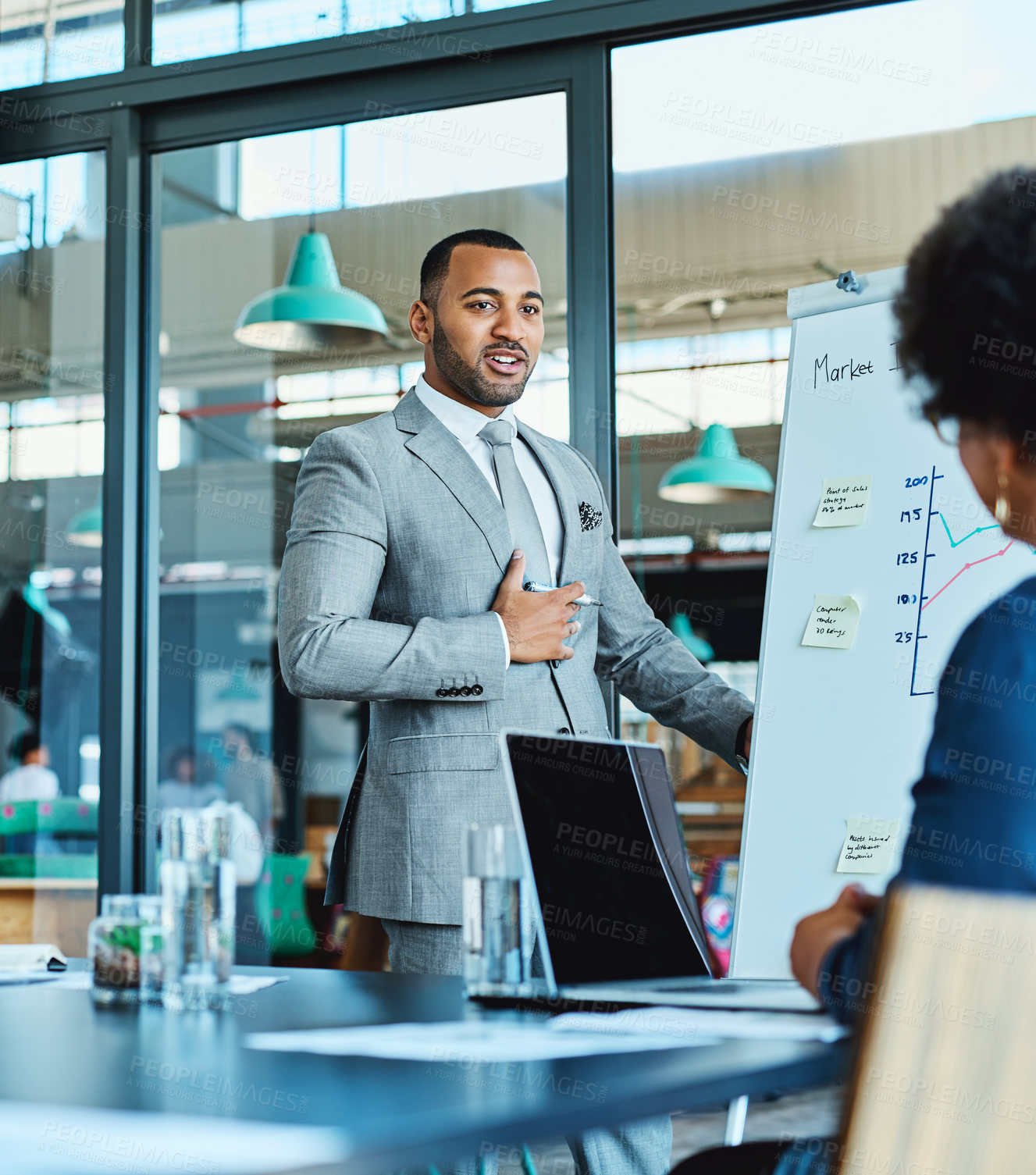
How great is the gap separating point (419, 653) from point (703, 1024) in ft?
3.23

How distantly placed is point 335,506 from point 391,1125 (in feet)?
4.82

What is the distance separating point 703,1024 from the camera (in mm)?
1127

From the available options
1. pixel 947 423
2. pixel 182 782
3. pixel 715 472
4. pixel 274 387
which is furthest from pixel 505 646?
pixel 274 387

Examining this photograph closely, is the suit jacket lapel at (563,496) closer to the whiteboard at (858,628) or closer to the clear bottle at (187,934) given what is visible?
the whiteboard at (858,628)

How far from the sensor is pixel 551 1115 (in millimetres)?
795

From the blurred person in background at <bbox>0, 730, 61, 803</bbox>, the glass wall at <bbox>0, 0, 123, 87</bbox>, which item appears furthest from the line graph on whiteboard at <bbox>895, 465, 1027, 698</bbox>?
the blurred person in background at <bbox>0, 730, 61, 803</bbox>

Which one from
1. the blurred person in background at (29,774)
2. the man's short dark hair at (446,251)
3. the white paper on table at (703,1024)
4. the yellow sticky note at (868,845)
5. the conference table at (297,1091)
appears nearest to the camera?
the conference table at (297,1091)

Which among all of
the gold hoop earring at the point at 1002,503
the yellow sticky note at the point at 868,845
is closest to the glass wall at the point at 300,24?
the yellow sticky note at the point at 868,845

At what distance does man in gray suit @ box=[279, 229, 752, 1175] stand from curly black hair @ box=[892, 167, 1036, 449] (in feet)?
3.69

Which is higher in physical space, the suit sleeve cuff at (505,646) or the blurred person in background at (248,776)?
the suit sleeve cuff at (505,646)

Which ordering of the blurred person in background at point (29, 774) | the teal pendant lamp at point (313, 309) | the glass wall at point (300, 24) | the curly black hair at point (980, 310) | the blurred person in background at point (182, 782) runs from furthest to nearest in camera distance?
1. the blurred person in background at point (182, 782)
2. the teal pendant lamp at point (313, 309)
3. the blurred person in background at point (29, 774)
4. the glass wall at point (300, 24)
5. the curly black hair at point (980, 310)

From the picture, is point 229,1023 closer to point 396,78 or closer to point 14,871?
point 396,78

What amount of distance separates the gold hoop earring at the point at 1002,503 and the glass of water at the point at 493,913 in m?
0.55

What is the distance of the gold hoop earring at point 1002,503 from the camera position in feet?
3.27
